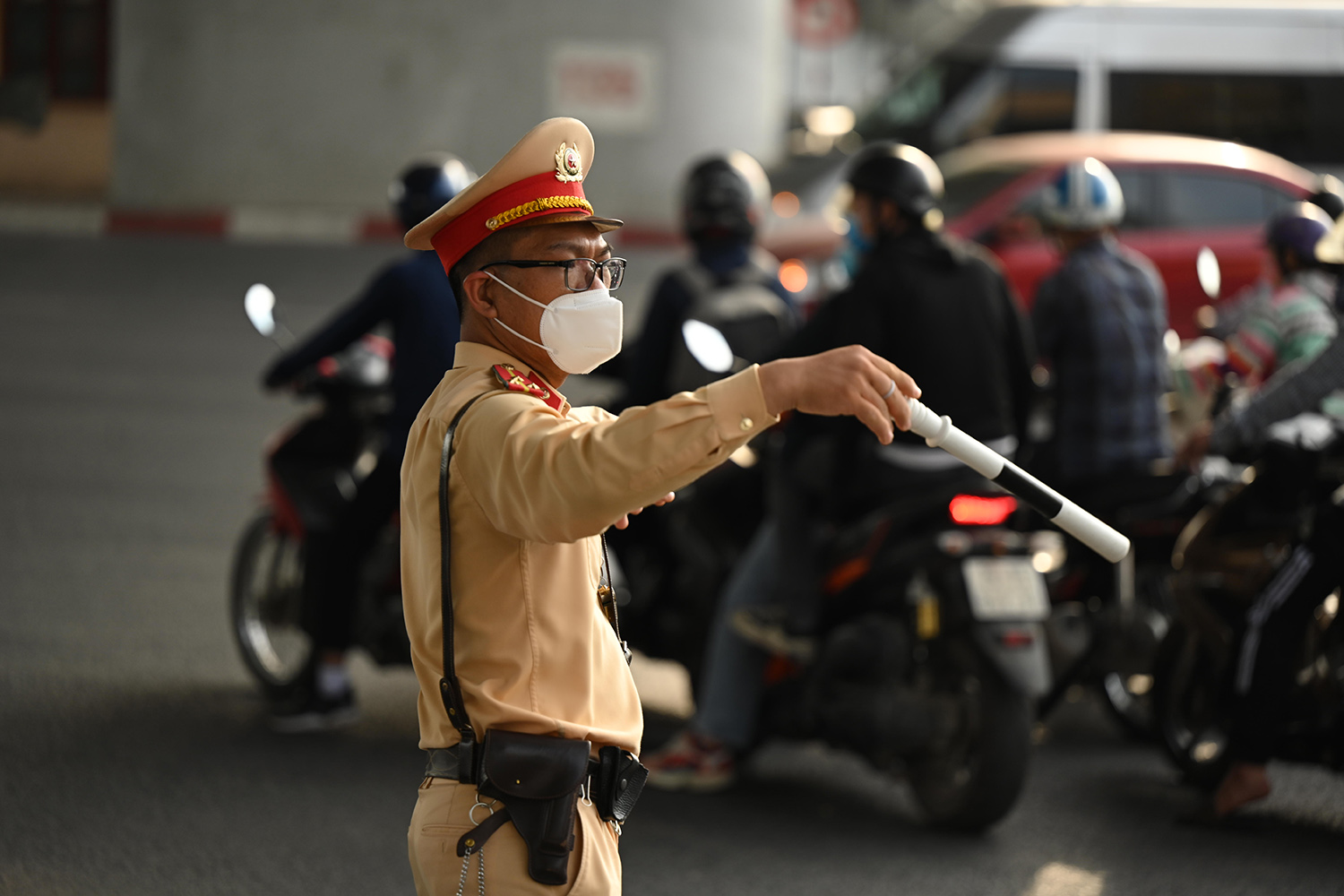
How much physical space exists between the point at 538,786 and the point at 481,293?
2.47ft

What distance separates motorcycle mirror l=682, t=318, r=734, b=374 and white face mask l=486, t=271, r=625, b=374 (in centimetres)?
11

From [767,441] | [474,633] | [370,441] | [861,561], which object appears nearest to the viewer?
[474,633]

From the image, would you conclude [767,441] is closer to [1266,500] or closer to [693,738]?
[693,738]

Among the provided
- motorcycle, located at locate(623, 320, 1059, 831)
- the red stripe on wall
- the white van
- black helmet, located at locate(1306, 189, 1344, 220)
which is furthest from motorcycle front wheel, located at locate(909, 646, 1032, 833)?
the red stripe on wall

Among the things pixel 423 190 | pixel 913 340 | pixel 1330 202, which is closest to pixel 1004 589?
pixel 913 340

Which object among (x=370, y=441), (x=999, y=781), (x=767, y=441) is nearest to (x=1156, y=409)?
(x=767, y=441)

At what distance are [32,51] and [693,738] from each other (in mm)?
24818

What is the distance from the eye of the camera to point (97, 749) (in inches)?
235

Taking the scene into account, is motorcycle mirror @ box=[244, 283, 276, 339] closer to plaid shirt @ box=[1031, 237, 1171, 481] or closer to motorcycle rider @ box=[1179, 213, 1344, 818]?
plaid shirt @ box=[1031, 237, 1171, 481]

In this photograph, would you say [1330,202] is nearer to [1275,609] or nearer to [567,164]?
[1275,609]

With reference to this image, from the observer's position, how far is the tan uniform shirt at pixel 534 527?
7.67ft

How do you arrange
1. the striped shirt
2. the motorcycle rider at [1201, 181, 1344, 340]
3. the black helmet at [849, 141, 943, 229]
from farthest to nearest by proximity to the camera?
the motorcycle rider at [1201, 181, 1344, 340]
the striped shirt
the black helmet at [849, 141, 943, 229]

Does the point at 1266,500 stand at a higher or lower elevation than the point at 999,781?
higher

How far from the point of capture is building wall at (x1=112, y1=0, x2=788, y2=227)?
23.2 meters
